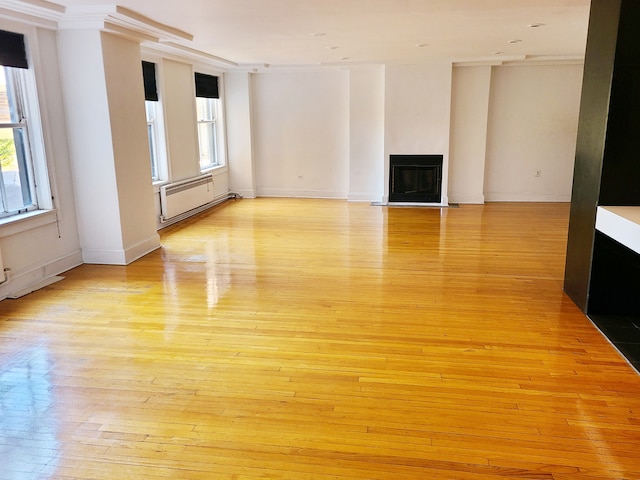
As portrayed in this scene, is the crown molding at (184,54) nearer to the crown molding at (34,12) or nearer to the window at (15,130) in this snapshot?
the crown molding at (34,12)

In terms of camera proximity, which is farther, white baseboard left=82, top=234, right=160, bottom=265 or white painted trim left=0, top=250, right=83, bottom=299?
white baseboard left=82, top=234, right=160, bottom=265

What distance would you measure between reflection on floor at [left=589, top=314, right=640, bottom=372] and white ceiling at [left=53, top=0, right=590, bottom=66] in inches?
106

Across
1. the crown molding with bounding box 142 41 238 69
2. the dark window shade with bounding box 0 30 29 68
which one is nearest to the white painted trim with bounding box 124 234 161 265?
the dark window shade with bounding box 0 30 29 68

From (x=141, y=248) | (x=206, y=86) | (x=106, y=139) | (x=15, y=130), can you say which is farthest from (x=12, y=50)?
(x=206, y=86)

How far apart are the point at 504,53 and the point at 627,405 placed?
20.8 ft

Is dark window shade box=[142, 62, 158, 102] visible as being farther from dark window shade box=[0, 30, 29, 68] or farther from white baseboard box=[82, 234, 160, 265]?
white baseboard box=[82, 234, 160, 265]

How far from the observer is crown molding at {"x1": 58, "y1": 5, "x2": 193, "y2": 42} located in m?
4.37

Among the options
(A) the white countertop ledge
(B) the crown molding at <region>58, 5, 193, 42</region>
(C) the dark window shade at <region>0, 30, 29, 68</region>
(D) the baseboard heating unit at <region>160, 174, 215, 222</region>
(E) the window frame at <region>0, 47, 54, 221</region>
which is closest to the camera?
(A) the white countertop ledge

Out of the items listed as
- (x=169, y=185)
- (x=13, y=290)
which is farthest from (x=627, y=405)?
(x=169, y=185)

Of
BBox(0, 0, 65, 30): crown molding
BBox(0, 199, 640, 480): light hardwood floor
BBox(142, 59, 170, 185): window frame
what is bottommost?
BBox(0, 199, 640, 480): light hardwood floor

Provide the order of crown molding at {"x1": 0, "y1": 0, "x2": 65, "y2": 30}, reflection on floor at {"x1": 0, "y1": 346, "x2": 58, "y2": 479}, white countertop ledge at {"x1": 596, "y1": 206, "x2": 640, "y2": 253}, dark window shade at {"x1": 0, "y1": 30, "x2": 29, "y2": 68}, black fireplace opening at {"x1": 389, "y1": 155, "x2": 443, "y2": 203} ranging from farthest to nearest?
black fireplace opening at {"x1": 389, "y1": 155, "x2": 443, "y2": 203} → dark window shade at {"x1": 0, "y1": 30, "x2": 29, "y2": 68} → crown molding at {"x1": 0, "y1": 0, "x2": 65, "y2": 30} → white countertop ledge at {"x1": 596, "y1": 206, "x2": 640, "y2": 253} → reflection on floor at {"x1": 0, "y1": 346, "x2": 58, "y2": 479}

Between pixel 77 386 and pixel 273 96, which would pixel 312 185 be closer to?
pixel 273 96

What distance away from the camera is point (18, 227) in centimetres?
445

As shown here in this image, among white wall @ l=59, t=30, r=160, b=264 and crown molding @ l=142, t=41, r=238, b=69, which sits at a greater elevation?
crown molding @ l=142, t=41, r=238, b=69
